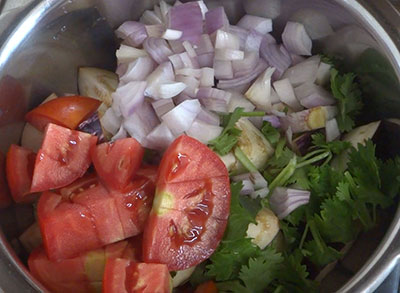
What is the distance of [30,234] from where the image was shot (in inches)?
49.0

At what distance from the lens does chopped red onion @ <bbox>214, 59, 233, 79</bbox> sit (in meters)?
1.31

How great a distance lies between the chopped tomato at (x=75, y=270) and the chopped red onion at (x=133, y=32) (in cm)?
46

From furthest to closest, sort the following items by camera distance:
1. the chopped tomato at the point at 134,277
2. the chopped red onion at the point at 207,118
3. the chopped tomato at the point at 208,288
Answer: the chopped red onion at the point at 207,118 < the chopped tomato at the point at 208,288 < the chopped tomato at the point at 134,277

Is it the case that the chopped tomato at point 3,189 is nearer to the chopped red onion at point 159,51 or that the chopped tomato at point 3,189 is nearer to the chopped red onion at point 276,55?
the chopped red onion at point 159,51

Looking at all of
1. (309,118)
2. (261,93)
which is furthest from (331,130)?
(261,93)

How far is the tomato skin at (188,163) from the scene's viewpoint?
1.11 meters

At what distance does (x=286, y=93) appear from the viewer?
1320 millimetres

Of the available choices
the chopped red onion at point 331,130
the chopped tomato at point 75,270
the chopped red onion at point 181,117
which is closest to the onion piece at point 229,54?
the chopped red onion at point 181,117

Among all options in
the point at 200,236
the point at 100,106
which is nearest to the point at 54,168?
the point at 100,106

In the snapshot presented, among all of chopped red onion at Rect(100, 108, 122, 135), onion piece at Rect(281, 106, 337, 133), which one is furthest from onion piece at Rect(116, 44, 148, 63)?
onion piece at Rect(281, 106, 337, 133)

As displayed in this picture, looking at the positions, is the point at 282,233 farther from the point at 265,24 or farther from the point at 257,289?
the point at 265,24

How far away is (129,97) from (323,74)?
42 cm

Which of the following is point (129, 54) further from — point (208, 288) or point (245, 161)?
point (208, 288)

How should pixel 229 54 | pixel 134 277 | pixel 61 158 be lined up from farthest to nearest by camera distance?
1. pixel 229 54
2. pixel 61 158
3. pixel 134 277
